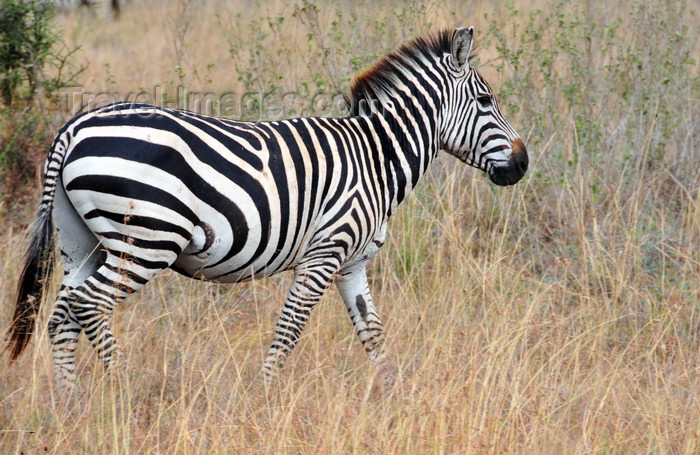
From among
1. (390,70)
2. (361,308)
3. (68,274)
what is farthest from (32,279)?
(390,70)

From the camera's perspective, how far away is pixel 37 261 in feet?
12.9

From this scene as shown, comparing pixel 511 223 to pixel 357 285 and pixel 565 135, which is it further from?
pixel 357 285

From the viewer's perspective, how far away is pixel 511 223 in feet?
21.3

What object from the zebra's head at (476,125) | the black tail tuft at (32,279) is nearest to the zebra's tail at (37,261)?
the black tail tuft at (32,279)

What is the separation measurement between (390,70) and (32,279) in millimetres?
2421

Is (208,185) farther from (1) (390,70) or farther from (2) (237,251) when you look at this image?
(1) (390,70)

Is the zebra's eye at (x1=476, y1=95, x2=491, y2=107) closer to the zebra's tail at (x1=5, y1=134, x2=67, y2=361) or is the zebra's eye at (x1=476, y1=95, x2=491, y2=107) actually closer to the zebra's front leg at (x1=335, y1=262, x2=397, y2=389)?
the zebra's front leg at (x1=335, y1=262, x2=397, y2=389)

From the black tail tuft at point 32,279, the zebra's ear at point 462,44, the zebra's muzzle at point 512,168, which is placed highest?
the zebra's ear at point 462,44

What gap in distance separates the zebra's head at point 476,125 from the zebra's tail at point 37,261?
91.6 inches

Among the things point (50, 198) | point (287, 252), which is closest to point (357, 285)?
point (287, 252)

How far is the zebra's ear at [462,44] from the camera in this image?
4.68 meters

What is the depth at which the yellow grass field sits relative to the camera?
360 centimetres

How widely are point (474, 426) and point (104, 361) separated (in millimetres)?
2031

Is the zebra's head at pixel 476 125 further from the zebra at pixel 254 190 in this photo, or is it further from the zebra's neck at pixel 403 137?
the zebra's neck at pixel 403 137
